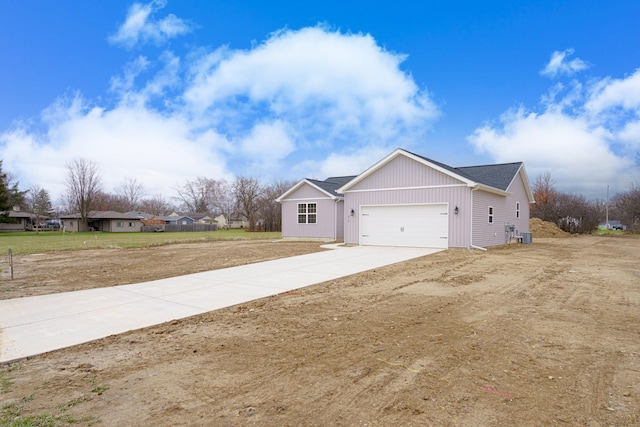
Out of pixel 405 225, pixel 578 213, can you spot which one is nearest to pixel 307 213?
pixel 405 225

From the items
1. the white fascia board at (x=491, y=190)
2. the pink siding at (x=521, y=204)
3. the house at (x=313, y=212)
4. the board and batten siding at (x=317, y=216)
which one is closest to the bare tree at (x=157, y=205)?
the board and batten siding at (x=317, y=216)

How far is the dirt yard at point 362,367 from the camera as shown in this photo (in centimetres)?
266

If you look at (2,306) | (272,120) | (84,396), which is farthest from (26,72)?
(84,396)

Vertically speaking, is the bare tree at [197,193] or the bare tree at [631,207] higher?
the bare tree at [197,193]

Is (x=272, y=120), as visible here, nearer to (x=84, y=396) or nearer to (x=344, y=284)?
(x=344, y=284)

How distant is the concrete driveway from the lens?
4656mm

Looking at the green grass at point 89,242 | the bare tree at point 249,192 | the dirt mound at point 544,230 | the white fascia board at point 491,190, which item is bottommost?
the green grass at point 89,242

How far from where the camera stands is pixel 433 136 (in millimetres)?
20578

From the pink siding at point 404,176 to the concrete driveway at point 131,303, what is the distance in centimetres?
689

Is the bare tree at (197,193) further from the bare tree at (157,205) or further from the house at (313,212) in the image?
the house at (313,212)

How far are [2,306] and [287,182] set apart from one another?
48.8 m

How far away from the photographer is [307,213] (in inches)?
922

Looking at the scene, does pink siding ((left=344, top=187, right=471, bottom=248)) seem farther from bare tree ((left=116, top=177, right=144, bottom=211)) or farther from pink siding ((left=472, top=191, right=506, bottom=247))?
bare tree ((left=116, top=177, right=144, bottom=211))

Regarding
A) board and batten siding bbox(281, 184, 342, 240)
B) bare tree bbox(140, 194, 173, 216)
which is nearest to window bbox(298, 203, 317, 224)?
board and batten siding bbox(281, 184, 342, 240)
